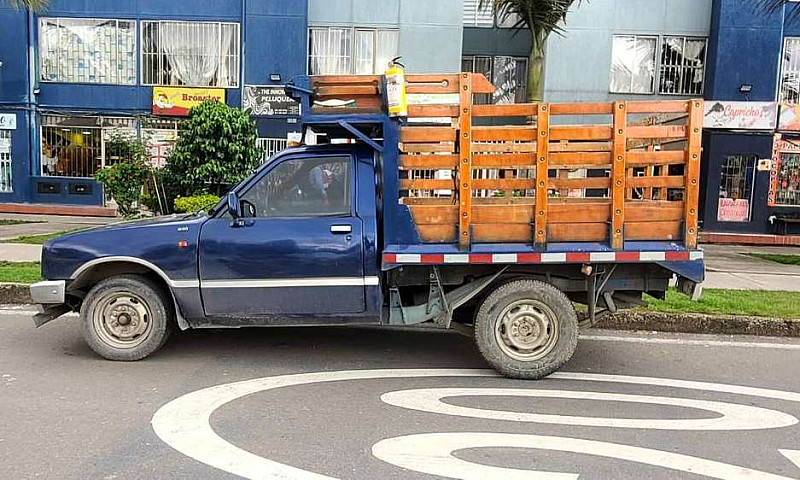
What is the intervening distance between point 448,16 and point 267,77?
18.2ft

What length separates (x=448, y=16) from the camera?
1884 cm

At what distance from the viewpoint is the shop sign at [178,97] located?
19719mm

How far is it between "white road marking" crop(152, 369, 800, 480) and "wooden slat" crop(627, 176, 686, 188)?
1.63m

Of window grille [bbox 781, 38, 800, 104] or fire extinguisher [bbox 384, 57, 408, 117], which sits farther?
window grille [bbox 781, 38, 800, 104]

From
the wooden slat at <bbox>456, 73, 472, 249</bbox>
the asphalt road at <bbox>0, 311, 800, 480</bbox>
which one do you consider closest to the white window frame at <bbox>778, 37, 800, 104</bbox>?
the asphalt road at <bbox>0, 311, 800, 480</bbox>

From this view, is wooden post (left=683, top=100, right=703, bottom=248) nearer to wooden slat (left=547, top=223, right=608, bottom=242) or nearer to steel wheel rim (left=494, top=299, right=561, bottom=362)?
wooden slat (left=547, top=223, right=608, bottom=242)

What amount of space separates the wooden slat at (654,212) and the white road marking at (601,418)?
1.43 meters

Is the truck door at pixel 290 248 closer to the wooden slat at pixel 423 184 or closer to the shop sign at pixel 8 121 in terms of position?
the wooden slat at pixel 423 184

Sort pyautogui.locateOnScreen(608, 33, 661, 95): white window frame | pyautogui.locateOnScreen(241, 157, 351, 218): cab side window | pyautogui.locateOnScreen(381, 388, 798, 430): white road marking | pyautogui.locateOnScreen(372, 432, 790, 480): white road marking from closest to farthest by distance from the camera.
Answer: pyautogui.locateOnScreen(372, 432, 790, 480): white road marking
pyautogui.locateOnScreen(381, 388, 798, 430): white road marking
pyautogui.locateOnScreen(241, 157, 351, 218): cab side window
pyautogui.locateOnScreen(608, 33, 661, 95): white window frame

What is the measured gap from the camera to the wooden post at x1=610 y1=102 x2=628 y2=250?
5.31 metres

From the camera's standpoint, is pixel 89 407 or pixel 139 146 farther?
pixel 139 146

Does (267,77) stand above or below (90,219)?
above

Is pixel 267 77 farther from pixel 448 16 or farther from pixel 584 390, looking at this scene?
pixel 584 390

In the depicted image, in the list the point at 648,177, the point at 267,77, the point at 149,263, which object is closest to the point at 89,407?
the point at 149,263
